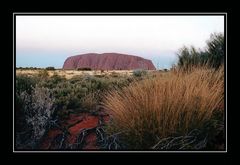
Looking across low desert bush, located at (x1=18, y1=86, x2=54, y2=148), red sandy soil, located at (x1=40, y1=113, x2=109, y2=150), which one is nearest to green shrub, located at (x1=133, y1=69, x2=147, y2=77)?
red sandy soil, located at (x1=40, y1=113, x2=109, y2=150)

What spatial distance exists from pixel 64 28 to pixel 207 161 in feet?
6.68

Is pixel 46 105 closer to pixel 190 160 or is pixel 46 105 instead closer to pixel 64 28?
pixel 64 28

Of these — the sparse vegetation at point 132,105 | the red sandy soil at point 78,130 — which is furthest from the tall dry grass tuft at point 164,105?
the red sandy soil at point 78,130

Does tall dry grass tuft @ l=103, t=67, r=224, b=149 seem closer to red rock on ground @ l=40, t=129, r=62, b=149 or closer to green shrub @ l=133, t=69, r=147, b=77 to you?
green shrub @ l=133, t=69, r=147, b=77

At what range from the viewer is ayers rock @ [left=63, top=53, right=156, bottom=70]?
7.82m

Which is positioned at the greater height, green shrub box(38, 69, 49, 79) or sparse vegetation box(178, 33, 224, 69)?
sparse vegetation box(178, 33, 224, 69)

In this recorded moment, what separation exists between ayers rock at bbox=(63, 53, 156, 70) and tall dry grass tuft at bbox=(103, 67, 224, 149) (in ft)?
0.63

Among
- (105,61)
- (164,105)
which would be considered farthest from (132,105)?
(105,61)

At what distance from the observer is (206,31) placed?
7859mm

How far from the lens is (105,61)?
783 cm

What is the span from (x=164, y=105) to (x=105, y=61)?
2.53 ft

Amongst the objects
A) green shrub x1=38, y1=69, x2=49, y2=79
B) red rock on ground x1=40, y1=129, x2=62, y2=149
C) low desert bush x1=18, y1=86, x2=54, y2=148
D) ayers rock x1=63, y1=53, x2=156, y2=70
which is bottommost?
red rock on ground x1=40, y1=129, x2=62, y2=149

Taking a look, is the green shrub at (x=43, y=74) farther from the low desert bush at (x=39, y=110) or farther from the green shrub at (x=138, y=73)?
the green shrub at (x=138, y=73)
